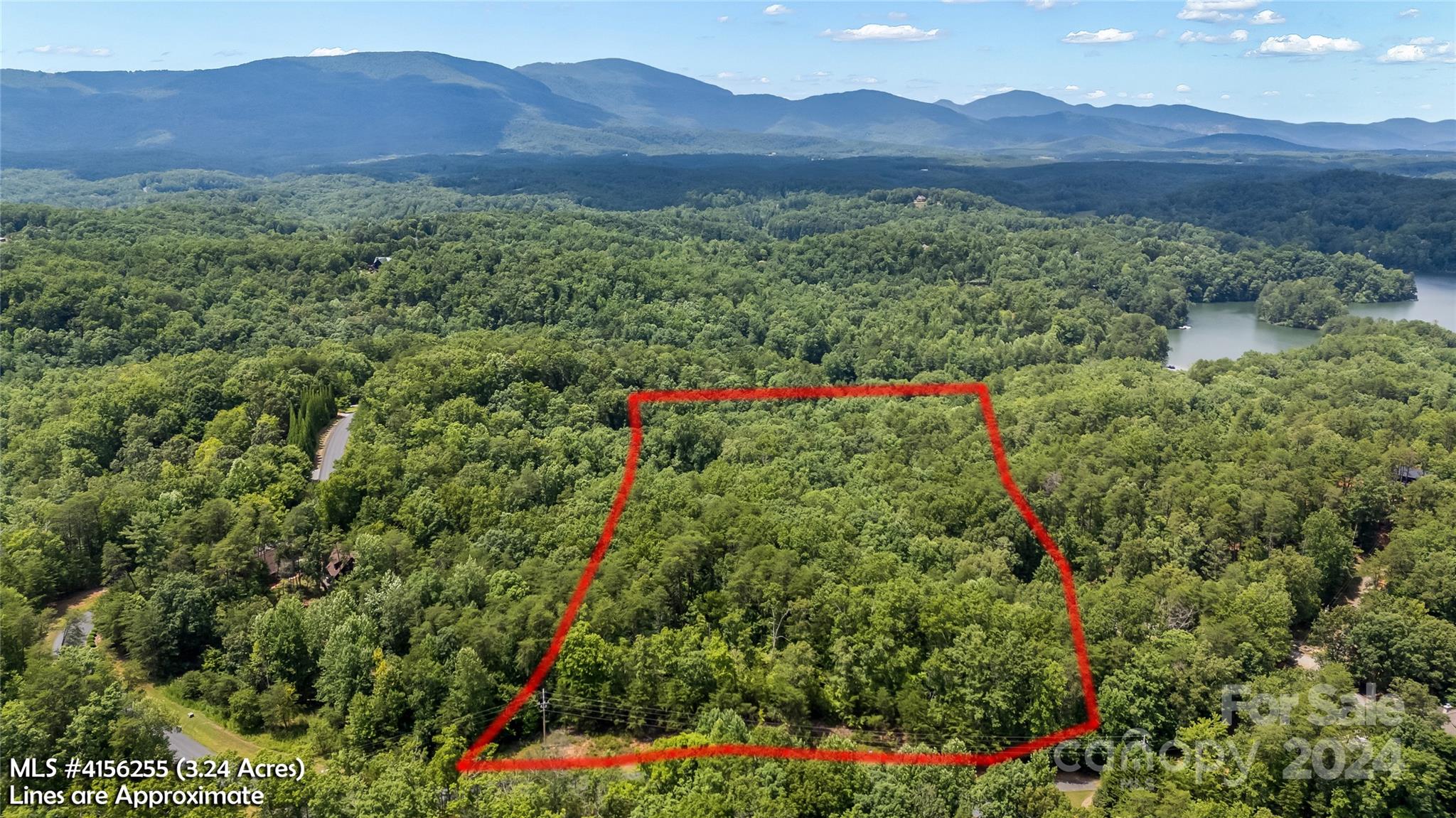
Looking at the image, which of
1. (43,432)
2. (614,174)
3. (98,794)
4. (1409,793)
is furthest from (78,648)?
(614,174)

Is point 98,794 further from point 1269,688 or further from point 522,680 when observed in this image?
point 1269,688

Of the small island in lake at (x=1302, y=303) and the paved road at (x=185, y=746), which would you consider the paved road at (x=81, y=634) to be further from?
the small island in lake at (x=1302, y=303)

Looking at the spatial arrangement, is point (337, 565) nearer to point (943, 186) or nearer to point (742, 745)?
point (742, 745)

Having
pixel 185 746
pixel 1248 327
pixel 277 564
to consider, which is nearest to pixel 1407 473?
pixel 277 564

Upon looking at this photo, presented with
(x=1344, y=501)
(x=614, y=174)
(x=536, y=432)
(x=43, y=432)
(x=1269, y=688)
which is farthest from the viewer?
(x=614, y=174)

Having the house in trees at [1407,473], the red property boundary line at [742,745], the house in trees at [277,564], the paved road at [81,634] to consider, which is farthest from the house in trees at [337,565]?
the house in trees at [1407,473]

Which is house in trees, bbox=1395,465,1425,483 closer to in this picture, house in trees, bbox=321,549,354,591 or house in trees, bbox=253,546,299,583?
house in trees, bbox=321,549,354,591

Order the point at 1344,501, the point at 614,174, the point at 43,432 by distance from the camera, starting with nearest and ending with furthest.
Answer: the point at 1344,501, the point at 43,432, the point at 614,174
